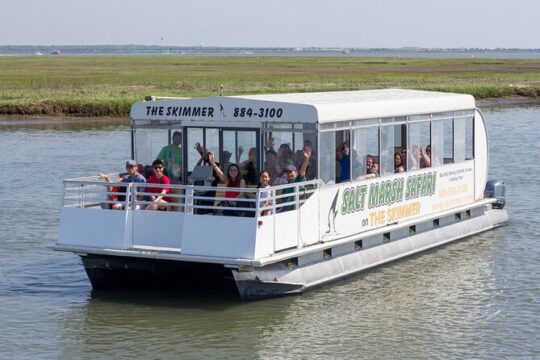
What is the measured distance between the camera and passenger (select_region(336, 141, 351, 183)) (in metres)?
18.0

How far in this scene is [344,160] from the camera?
18.0 meters

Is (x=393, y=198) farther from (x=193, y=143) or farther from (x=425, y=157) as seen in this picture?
(x=193, y=143)

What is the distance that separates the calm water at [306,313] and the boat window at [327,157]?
1753mm

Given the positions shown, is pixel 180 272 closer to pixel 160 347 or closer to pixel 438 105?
pixel 160 347

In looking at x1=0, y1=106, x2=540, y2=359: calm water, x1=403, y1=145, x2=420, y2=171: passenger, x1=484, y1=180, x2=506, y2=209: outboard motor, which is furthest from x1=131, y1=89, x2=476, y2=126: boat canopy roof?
x1=484, y1=180, x2=506, y2=209: outboard motor

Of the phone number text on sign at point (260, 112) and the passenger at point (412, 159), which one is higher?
the phone number text on sign at point (260, 112)

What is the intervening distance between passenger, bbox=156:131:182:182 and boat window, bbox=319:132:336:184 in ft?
7.84

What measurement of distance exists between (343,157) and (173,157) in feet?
8.97

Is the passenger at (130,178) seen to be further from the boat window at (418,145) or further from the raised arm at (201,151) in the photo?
the boat window at (418,145)

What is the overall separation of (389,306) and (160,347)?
12.6 ft

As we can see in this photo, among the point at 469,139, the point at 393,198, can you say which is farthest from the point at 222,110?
the point at 469,139

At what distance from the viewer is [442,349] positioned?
14.5m

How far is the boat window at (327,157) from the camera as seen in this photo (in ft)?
56.2

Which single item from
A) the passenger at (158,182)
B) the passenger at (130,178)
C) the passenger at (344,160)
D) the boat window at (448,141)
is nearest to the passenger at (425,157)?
the boat window at (448,141)
